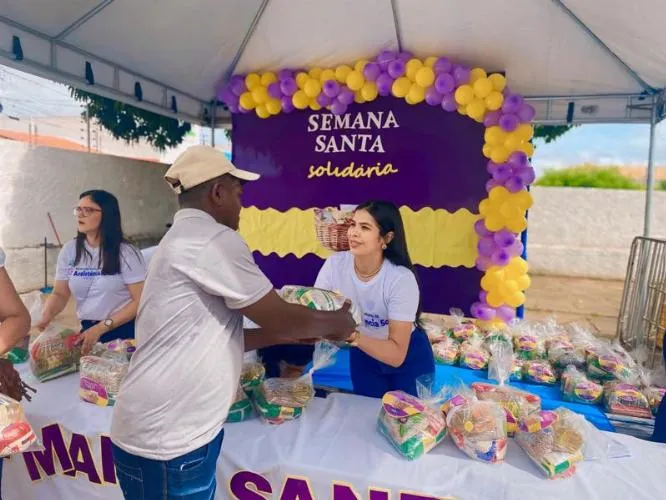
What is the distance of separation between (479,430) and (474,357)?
2314 mm

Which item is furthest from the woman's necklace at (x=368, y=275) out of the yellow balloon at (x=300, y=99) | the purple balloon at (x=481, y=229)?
the yellow balloon at (x=300, y=99)

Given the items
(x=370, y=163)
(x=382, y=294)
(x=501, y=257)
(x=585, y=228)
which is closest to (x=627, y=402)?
(x=382, y=294)

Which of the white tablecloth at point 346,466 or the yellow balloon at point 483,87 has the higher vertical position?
the yellow balloon at point 483,87

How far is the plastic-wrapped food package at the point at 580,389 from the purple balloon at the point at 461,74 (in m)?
2.87

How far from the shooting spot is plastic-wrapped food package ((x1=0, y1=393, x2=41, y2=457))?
1.44m

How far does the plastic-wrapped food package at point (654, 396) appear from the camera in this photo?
279 centimetres

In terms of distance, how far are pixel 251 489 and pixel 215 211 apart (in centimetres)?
96

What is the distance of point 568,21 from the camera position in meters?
3.87

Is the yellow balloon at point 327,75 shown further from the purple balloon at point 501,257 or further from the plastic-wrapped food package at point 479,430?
the plastic-wrapped food package at point 479,430

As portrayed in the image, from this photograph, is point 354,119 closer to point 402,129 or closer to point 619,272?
point 402,129

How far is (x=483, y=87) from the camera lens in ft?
15.0

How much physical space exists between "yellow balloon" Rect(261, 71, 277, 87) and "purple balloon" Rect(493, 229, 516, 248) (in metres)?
2.89

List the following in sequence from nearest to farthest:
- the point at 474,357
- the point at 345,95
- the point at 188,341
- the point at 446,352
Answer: the point at 188,341 → the point at 474,357 → the point at 446,352 → the point at 345,95

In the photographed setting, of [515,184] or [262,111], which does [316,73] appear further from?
[515,184]
